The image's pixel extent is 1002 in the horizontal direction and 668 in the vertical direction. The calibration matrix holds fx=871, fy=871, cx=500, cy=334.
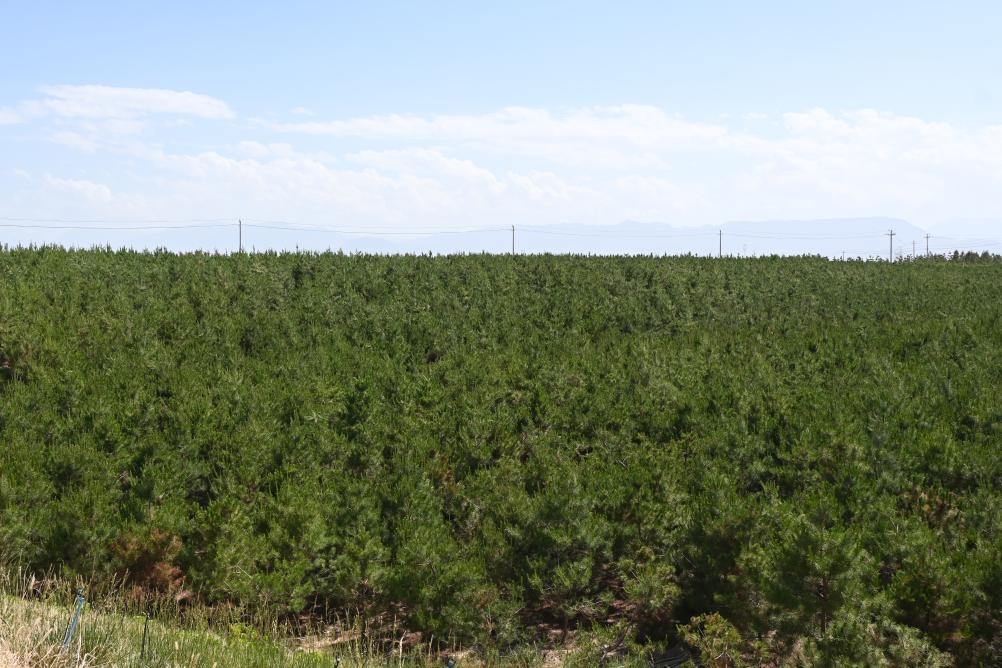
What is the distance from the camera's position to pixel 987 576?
7.71 m

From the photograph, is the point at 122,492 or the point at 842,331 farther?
the point at 842,331

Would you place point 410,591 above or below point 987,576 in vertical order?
below

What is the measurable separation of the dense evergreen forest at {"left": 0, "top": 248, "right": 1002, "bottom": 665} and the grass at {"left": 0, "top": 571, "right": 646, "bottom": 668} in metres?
0.27

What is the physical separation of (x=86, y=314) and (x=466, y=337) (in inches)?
285

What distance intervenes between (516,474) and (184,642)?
491 cm

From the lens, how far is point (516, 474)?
35.0 feet

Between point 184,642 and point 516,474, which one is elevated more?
point 516,474

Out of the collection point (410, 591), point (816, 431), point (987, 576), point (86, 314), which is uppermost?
point (86, 314)

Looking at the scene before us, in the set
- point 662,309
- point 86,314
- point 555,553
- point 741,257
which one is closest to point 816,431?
point 555,553

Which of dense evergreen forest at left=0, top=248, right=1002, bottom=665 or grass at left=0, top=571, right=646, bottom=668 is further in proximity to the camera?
dense evergreen forest at left=0, top=248, right=1002, bottom=665

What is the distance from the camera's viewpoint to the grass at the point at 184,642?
19.6ft

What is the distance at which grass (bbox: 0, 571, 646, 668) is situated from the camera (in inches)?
235

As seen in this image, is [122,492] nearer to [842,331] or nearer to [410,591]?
[410,591]

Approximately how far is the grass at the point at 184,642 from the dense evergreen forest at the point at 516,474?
0.87ft
